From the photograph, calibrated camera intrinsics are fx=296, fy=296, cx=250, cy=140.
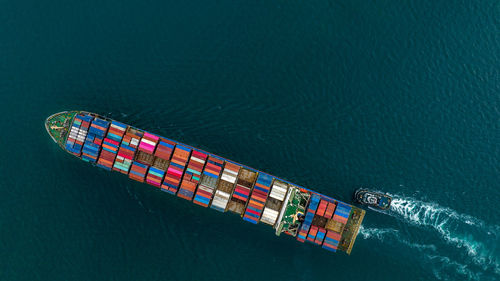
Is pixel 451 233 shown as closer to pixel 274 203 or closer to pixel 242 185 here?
pixel 274 203

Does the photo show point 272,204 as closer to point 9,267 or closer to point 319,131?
point 319,131

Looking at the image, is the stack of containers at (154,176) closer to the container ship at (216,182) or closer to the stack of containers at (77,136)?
the container ship at (216,182)

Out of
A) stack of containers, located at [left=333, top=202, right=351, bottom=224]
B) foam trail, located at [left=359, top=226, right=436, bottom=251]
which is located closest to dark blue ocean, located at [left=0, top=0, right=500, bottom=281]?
foam trail, located at [left=359, top=226, right=436, bottom=251]

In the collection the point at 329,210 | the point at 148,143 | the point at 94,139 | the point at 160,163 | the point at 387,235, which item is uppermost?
the point at 329,210

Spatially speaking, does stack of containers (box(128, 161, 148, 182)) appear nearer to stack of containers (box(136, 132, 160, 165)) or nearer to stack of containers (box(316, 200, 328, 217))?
stack of containers (box(136, 132, 160, 165))

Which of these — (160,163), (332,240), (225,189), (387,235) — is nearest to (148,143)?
(160,163)

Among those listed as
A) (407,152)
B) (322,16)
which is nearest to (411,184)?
(407,152)
